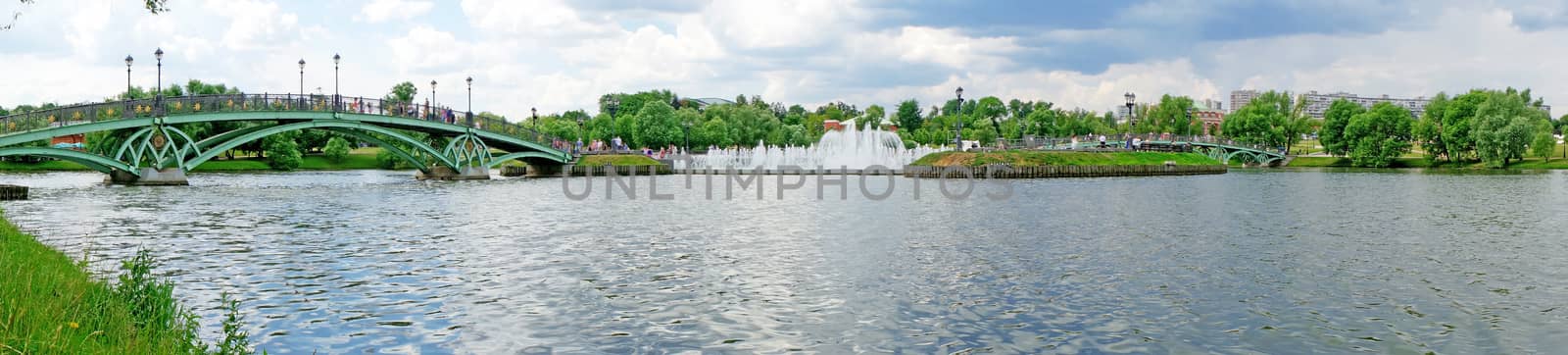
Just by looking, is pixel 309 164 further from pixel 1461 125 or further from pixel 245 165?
pixel 1461 125

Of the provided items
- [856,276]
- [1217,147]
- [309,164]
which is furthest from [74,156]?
[1217,147]

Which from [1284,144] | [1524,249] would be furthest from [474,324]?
[1284,144]

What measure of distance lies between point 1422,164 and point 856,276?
113m

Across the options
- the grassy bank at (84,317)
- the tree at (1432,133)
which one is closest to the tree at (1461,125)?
the tree at (1432,133)

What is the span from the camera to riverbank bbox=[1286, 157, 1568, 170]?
9843 centimetres

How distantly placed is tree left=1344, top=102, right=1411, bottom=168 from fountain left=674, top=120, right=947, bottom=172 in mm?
48675

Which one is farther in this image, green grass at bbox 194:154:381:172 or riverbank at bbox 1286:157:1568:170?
riverbank at bbox 1286:157:1568:170

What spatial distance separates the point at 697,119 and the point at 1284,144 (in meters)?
76.1

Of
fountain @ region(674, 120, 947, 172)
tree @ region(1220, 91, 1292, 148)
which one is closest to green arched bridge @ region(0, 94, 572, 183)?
fountain @ region(674, 120, 947, 172)

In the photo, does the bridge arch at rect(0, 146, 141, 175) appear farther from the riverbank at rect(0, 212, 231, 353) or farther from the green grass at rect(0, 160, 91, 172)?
the green grass at rect(0, 160, 91, 172)

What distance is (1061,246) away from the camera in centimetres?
2200

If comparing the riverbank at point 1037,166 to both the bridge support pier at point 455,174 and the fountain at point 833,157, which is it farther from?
the bridge support pier at point 455,174

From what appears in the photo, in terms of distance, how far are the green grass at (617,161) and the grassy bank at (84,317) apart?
219 feet

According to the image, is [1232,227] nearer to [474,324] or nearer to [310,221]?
[474,324]
